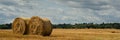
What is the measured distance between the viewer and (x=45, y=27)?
94.2 ft

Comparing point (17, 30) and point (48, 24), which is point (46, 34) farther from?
point (17, 30)

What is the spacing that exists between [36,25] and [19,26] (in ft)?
6.40

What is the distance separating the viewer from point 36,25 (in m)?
29.2

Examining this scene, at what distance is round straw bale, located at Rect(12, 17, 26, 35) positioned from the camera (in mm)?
29359

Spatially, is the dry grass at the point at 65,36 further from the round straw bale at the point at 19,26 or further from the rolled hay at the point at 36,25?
the rolled hay at the point at 36,25

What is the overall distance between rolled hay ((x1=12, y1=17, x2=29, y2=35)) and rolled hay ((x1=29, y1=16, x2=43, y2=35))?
2.05 ft

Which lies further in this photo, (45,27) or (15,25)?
(15,25)

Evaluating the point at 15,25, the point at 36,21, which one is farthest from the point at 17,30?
the point at 36,21

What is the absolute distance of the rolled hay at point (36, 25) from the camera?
28616mm

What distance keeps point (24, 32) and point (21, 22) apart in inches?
37.9

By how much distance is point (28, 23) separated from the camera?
29734 mm

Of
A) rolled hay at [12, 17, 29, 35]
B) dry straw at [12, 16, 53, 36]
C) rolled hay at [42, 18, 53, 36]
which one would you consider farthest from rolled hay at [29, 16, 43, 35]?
rolled hay at [12, 17, 29, 35]

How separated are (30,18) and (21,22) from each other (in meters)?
0.91

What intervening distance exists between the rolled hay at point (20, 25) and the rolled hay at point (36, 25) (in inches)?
24.6
